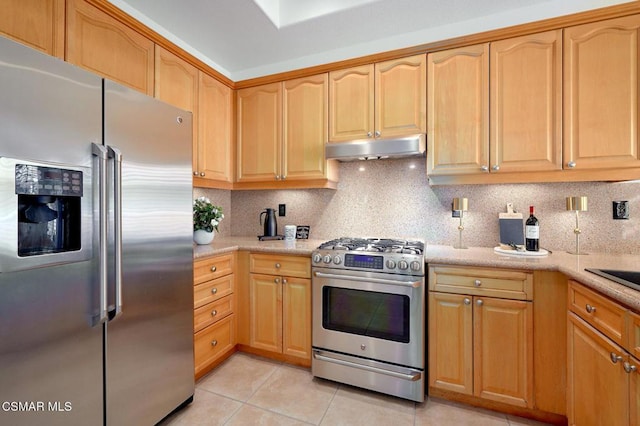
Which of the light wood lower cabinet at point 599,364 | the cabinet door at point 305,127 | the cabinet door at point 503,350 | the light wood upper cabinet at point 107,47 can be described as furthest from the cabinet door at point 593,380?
the light wood upper cabinet at point 107,47

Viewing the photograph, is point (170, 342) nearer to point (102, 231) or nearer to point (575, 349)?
point (102, 231)

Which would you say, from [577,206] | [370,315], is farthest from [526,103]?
[370,315]

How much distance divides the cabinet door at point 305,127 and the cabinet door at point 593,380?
1.87 metres

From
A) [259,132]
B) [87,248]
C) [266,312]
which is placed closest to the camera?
[87,248]

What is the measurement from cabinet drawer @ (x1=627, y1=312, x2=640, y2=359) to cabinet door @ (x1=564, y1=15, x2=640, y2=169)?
1.12 metres

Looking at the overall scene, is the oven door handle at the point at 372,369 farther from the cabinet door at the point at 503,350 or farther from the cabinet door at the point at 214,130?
the cabinet door at the point at 214,130

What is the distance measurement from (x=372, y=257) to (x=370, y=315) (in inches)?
15.4

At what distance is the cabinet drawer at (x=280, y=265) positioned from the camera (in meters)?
2.19

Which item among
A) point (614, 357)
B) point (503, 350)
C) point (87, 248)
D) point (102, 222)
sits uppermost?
point (102, 222)

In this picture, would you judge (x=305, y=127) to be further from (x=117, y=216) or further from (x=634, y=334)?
(x=634, y=334)

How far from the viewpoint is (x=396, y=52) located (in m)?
2.21

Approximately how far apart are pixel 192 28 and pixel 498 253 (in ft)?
8.93

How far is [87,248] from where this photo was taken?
4.00 ft

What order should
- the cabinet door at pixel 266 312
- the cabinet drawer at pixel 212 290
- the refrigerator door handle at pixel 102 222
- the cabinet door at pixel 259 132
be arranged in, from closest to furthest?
the refrigerator door handle at pixel 102 222 → the cabinet drawer at pixel 212 290 → the cabinet door at pixel 266 312 → the cabinet door at pixel 259 132
